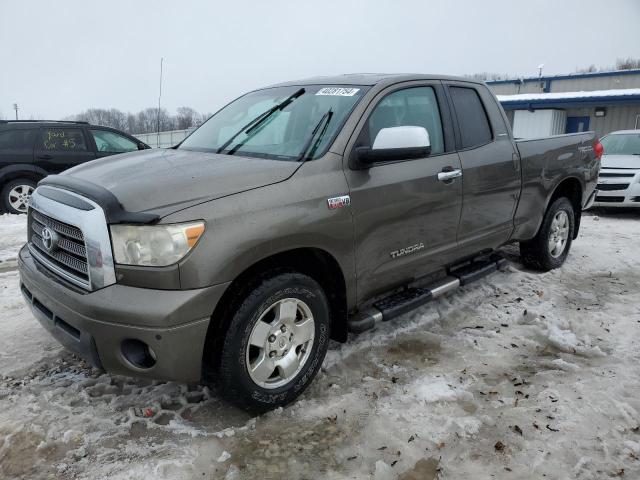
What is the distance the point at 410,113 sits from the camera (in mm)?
3650

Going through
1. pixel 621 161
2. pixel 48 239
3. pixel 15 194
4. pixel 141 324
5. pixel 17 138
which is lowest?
pixel 15 194

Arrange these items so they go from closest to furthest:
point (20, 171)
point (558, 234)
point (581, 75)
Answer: point (558, 234) < point (20, 171) < point (581, 75)

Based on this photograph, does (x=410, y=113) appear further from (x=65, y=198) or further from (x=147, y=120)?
(x=147, y=120)

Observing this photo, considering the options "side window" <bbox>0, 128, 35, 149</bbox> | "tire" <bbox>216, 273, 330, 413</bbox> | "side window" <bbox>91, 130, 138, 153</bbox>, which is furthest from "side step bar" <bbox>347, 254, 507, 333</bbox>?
"side window" <bbox>0, 128, 35, 149</bbox>

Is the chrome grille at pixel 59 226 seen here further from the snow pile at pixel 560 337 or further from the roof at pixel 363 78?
the snow pile at pixel 560 337

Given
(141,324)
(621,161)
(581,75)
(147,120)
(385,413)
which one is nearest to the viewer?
(141,324)

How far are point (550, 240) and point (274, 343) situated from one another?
148 inches

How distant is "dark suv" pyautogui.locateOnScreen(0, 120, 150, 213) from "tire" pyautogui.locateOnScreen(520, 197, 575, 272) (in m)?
7.07

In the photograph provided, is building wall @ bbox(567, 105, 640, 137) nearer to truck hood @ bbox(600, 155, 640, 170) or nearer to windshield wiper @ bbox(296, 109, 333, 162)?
truck hood @ bbox(600, 155, 640, 170)

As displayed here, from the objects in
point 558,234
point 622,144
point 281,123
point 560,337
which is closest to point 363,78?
point 281,123

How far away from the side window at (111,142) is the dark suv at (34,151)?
6 cm

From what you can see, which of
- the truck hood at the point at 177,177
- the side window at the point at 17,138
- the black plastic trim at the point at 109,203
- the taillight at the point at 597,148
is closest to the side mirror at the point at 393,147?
the truck hood at the point at 177,177

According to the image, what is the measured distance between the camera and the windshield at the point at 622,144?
32.6 ft

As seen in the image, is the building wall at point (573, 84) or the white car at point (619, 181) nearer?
the white car at point (619, 181)
